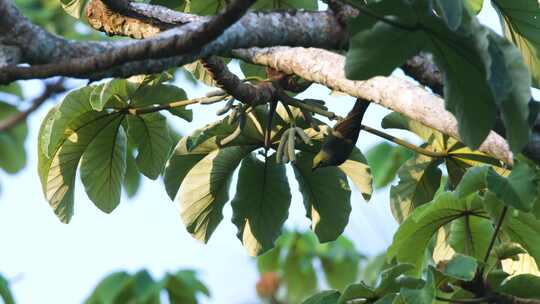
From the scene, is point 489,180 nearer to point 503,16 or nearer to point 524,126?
point 524,126

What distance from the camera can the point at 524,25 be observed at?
5.27 ft

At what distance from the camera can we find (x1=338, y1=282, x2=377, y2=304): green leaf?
4.78 feet

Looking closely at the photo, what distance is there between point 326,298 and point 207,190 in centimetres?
44

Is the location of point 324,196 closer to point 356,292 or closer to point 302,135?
point 302,135

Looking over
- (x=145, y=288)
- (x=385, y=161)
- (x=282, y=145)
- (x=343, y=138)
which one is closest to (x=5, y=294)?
(x=282, y=145)

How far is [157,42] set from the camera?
100cm

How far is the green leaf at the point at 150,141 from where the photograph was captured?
6.43 ft

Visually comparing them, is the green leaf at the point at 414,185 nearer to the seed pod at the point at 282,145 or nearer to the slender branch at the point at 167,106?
the seed pod at the point at 282,145

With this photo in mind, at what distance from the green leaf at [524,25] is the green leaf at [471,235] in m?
0.27

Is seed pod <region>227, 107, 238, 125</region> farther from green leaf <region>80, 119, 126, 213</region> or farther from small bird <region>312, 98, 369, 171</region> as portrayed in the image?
green leaf <region>80, 119, 126, 213</region>

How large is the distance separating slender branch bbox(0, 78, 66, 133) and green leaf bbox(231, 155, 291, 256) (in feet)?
4.92

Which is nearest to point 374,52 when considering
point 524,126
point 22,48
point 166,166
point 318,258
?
point 524,126

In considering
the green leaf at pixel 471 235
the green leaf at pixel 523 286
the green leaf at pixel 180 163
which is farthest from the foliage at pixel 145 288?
the green leaf at pixel 523 286

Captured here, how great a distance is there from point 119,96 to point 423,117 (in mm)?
731
